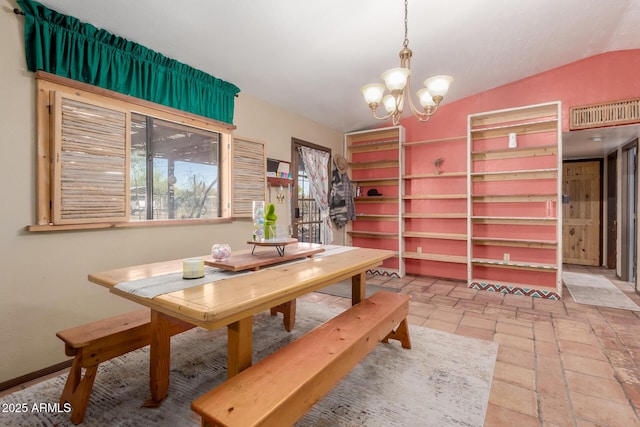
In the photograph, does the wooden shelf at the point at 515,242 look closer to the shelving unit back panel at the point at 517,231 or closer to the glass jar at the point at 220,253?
the shelving unit back panel at the point at 517,231

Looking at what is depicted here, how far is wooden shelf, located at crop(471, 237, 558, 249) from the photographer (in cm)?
379

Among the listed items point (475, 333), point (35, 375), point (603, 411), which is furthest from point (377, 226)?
point (35, 375)

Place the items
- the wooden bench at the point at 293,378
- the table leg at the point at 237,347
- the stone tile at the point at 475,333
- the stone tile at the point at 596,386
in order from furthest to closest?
1. the stone tile at the point at 475,333
2. the stone tile at the point at 596,386
3. the table leg at the point at 237,347
4. the wooden bench at the point at 293,378

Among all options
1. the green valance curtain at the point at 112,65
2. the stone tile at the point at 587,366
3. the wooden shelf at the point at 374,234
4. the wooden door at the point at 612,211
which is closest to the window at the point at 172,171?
the green valance curtain at the point at 112,65

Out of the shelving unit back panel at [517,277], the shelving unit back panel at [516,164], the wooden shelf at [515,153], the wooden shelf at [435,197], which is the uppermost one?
the wooden shelf at [515,153]

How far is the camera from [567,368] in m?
2.12

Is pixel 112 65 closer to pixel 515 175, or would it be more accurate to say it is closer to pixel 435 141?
pixel 435 141

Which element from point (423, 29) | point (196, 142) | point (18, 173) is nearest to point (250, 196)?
point (196, 142)

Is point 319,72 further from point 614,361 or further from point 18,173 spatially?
point 614,361

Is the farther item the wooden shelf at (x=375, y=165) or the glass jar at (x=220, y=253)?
the wooden shelf at (x=375, y=165)

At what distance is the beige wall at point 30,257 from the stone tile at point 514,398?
9.09 feet

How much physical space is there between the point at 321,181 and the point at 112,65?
117 inches

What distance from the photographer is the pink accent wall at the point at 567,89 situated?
139 inches

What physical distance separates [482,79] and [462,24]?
142cm
